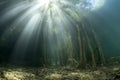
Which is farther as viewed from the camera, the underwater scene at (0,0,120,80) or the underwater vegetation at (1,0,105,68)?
the underwater vegetation at (1,0,105,68)

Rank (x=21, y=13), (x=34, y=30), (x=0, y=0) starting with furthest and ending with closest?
(x=34, y=30) < (x=21, y=13) < (x=0, y=0)

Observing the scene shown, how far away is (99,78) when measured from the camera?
6945mm

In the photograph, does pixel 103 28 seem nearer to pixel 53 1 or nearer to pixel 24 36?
pixel 24 36

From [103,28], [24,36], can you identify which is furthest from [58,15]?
[103,28]

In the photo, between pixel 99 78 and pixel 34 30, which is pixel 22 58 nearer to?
pixel 34 30

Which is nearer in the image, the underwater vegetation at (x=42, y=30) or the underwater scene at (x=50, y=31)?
the underwater scene at (x=50, y=31)

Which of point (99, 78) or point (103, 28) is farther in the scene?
point (103, 28)

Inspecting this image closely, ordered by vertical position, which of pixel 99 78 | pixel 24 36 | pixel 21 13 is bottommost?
pixel 99 78

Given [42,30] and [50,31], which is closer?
[42,30]

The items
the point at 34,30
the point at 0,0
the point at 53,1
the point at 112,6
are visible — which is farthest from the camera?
the point at 112,6

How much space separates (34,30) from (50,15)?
445 centimetres

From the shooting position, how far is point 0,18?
16172 mm

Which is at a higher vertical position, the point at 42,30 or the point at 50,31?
the point at 50,31

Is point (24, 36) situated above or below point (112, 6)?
below
